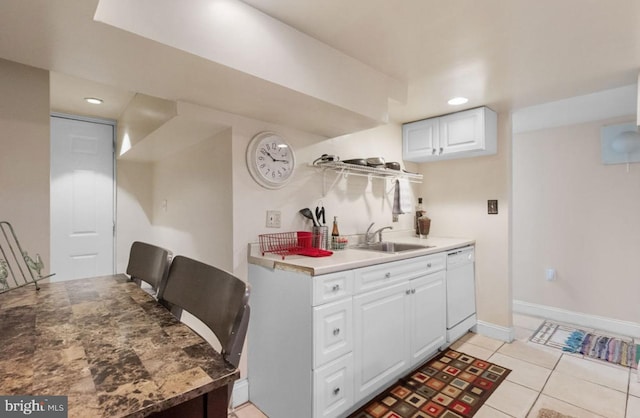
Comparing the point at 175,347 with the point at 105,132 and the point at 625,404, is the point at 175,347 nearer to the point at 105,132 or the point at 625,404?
the point at 625,404

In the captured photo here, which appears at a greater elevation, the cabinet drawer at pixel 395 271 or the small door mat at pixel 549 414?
the cabinet drawer at pixel 395 271

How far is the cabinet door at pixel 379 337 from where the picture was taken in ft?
5.74

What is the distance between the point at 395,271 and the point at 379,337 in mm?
425

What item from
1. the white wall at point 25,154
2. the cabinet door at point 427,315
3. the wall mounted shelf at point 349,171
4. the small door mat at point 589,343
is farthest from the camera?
the small door mat at point 589,343

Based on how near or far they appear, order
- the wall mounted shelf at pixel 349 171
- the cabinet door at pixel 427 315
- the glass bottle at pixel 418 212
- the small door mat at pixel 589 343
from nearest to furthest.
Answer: the cabinet door at pixel 427 315, the wall mounted shelf at pixel 349 171, the small door mat at pixel 589 343, the glass bottle at pixel 418 212

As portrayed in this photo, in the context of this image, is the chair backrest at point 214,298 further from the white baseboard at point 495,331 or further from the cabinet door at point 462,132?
the white baseboard at point 495,331

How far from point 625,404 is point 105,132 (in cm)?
489

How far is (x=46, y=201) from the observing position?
1.52 meters

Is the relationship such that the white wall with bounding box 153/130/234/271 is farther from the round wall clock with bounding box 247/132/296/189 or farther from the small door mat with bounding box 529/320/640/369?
the small door mat with bounding box 529/320/640/369

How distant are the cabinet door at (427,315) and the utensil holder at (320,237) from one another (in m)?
0.68

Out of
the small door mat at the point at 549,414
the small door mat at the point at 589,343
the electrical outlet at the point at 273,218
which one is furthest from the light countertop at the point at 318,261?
the small door mat at the point at 589,343

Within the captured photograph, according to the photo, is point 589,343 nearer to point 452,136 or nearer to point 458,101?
point 452,136

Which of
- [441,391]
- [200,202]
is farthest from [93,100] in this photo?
[441,391]

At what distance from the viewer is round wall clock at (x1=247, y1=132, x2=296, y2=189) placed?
1986 mm
